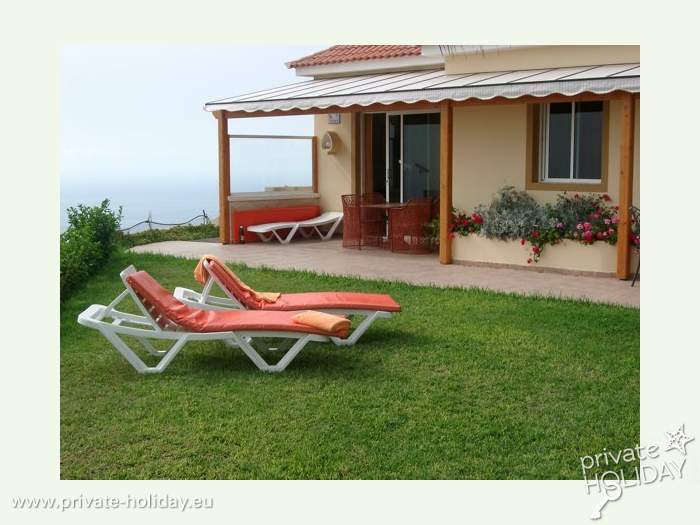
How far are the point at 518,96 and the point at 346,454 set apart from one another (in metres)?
8.10

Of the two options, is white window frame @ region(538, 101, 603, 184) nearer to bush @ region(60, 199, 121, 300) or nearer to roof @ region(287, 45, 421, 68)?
roof @ region(287, 45, 421, 68)

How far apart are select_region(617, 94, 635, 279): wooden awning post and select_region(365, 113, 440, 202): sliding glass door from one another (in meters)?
5.19

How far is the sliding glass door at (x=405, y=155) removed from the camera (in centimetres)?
1739

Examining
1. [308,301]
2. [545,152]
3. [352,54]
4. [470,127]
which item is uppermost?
[352,54]

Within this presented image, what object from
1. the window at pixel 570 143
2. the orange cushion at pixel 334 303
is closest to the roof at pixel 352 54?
the window at pixel 570 143

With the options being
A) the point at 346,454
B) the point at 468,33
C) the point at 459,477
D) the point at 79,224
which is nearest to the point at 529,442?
the point at 459,477

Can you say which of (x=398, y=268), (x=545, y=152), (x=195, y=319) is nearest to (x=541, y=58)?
(x=545, y=152)

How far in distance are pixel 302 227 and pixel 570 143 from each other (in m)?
6.27

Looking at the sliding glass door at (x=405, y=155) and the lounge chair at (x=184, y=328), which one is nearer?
the lounge chair at (x=184, y=328)

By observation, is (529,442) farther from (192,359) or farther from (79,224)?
(79,224)

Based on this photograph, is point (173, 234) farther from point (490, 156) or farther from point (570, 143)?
point (570, 143)

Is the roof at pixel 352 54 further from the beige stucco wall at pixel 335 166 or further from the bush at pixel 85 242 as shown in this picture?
the bush at pixel 85 242

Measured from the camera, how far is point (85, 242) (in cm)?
1345

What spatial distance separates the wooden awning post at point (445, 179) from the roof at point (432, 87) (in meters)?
0.48
